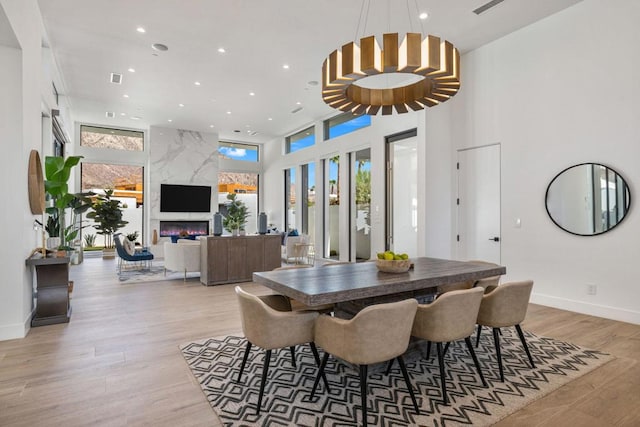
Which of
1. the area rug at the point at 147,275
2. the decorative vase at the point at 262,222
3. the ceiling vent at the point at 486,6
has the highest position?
the ceiling vent at the point at 486,6

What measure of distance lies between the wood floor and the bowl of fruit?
4.13 ft

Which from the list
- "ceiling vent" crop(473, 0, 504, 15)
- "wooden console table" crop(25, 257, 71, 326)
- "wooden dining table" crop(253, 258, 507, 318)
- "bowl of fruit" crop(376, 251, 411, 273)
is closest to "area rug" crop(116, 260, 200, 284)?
"wooden console table" crop(25, 257, 71, 326)

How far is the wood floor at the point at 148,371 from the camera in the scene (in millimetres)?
2263

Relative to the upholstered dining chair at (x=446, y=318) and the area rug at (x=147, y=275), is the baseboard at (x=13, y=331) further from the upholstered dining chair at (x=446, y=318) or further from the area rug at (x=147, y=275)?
the upholstered dining chair at (x=446, y=318)

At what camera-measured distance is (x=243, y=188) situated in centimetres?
1353

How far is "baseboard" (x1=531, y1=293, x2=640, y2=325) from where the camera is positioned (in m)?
Answer: 4.17

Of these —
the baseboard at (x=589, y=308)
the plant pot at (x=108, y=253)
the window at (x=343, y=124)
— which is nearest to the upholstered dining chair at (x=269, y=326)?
the baseboard at (x=589, y=308)

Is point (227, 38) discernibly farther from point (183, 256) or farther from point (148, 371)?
point (148, 371)

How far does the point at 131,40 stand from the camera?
5512mm

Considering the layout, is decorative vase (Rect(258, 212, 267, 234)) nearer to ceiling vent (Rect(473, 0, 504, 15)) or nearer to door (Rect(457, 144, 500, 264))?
door (Rect(457, 144, 500, 264))

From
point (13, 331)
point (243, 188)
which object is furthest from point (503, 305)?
point (243, 188)

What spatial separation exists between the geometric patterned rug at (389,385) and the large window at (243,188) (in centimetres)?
1015

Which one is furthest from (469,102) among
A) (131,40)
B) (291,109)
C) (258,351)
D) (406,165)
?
(131,40)

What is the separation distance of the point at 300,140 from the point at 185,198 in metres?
4.22
